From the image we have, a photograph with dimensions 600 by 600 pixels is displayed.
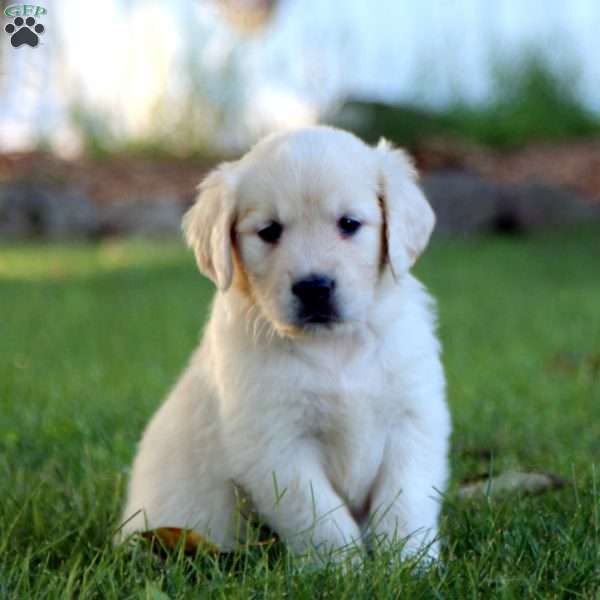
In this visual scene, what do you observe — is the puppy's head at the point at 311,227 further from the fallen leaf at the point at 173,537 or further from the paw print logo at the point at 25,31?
the paw print logo at the point at 25,31

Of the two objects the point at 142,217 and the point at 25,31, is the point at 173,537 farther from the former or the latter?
the point at 142,217

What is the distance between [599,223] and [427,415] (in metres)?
9.62

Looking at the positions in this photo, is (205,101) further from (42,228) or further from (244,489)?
(244,489)

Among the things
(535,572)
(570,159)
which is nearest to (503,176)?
(570,159)

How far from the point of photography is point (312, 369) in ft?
9.80

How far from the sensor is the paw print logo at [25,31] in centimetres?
412

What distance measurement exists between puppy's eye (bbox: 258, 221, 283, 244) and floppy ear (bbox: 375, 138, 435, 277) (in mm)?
309

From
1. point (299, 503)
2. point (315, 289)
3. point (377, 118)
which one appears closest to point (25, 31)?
point (315, 289)

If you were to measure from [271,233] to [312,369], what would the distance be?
0.40 metres

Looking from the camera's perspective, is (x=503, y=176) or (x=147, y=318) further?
(x=503, y=176)

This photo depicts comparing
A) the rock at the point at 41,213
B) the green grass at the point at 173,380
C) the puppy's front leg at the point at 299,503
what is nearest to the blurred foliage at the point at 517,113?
the rock at the point at 41,213

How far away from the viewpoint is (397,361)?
9.93 feet

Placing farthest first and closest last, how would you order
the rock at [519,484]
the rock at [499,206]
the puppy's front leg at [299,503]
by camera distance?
1. the rock at [499,206]
2. the rock at [519,484]
3. the puppy's front leg at [299,503]

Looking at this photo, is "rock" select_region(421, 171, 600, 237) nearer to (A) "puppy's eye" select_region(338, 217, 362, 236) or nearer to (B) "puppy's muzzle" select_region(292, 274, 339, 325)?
(A) "puppy's eye" select_region(338, 217, 362, 236)
